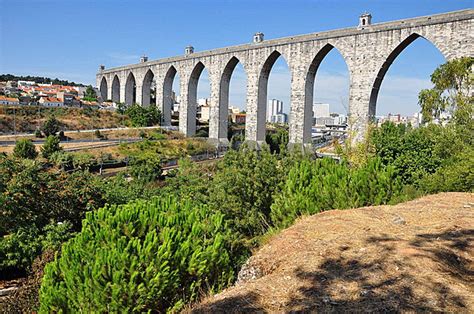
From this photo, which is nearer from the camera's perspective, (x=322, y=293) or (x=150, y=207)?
(x=322, y=293)

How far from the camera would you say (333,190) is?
23.9ft

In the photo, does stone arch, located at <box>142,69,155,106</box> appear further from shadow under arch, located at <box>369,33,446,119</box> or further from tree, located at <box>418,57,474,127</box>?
tree, located at <box>418,57,474,127</box>

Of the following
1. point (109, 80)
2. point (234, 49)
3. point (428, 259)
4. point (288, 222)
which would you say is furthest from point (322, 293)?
point (109, 80)

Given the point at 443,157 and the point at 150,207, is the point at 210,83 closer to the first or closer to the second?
the point at 443,157

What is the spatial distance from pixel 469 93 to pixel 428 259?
1232 centimetres

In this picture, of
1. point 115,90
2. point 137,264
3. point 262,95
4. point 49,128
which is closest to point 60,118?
point 49,128

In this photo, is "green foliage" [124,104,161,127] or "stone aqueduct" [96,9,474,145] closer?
"stone aqueduct" [96,9,474,145]

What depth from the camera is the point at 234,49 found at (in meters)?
32.8

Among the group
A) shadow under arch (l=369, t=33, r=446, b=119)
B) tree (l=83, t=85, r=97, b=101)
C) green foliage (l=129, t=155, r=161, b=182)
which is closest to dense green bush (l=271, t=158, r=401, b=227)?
shadow under arch (l=369, t=33, r=446, b=119)

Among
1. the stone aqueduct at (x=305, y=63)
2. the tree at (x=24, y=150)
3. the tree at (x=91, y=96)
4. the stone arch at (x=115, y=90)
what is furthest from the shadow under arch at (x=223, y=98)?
the tree at (x=91, y=96)

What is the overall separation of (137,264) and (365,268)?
2.34 m

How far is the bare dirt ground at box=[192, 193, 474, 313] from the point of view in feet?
11.1

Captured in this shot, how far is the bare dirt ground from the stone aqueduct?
42.4 ft

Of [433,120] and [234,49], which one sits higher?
[234,49]
